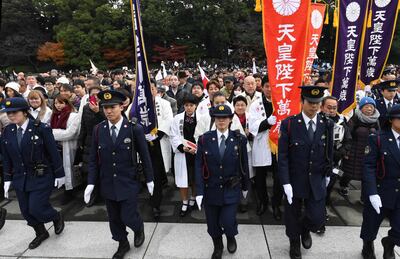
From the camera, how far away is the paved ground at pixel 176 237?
3.92 metres

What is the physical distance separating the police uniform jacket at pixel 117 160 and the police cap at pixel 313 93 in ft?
6.44

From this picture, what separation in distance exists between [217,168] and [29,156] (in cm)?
238

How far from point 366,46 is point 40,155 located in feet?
19.7

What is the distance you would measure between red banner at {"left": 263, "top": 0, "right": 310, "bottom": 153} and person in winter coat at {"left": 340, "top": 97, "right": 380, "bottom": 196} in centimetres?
149

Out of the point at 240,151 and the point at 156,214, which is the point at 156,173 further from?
the point at 240,151

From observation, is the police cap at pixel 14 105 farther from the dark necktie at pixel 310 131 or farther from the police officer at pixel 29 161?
the dark necktie at pixel 310 131

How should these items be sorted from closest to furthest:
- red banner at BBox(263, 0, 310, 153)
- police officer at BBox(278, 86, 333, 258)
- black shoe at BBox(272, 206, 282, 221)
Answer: police officer at BBox(278, 86, 333, 258) < red banner at BBox(263, 0, 310, 153) < black shoe at BBox(272, 206, 282, 221)

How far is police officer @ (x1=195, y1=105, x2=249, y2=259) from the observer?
144 inches

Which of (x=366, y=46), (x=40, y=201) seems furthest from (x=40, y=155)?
(x=366, y=46)

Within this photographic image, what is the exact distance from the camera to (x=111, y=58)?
115ft

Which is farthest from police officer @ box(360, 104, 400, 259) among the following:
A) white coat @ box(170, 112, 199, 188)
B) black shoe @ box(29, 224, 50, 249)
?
black shoe @ box(29, 224, 50, 249)

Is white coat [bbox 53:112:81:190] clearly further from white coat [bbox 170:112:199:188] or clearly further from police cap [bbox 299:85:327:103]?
police cap [bbox 299:85:327:103]

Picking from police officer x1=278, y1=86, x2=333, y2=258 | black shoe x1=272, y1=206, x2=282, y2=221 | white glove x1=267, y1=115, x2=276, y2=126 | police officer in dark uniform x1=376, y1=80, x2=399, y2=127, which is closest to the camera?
police officer x1=278, y1=86, x2=333, y2=258

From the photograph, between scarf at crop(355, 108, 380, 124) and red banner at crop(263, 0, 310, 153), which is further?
scarf at crop(355, 108, 380, 124)
